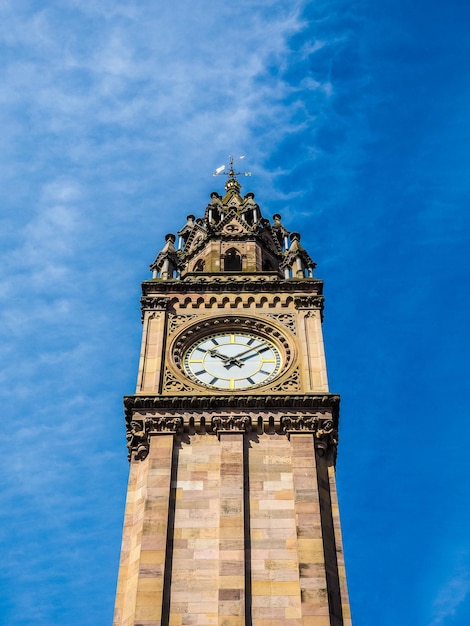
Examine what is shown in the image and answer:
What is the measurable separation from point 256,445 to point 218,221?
1996cm

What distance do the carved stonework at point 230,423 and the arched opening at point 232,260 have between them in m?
14.8

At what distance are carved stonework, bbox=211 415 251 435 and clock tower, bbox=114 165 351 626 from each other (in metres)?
0.05

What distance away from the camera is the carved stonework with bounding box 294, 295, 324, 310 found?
4253 cm

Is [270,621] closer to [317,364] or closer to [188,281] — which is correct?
[317,364]

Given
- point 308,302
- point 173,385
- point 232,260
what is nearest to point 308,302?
point 308,302

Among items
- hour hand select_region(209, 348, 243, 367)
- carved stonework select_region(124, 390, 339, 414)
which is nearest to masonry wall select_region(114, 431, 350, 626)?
carved stonework select_region(124, 390, 339, 414)

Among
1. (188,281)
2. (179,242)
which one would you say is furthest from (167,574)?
(179,242)

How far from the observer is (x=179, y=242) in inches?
2093

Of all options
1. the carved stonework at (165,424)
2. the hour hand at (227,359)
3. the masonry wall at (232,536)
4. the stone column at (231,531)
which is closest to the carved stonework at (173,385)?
the carved stonework at (165,424)

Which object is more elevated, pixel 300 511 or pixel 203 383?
pixel 203 383

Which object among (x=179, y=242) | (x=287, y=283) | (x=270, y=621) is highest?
(x=179, y=242)

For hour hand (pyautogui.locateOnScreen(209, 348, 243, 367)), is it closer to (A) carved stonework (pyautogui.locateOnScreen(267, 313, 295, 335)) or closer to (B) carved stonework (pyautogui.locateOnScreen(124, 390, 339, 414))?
(A) carved stonework (pyautogui.locateOnScreen(267, 313, 295, 335))

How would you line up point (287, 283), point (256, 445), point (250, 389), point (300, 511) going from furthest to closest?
point (287, 283)
point (250, 389)
point (256, 445)
point (300, 511)

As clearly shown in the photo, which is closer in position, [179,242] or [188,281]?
[188,281]
